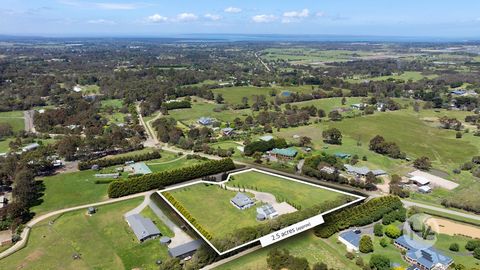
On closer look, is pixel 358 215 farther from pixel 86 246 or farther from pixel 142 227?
pixel 86 246

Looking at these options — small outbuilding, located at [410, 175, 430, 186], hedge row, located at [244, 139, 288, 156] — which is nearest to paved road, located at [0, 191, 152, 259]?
hedge row, located at [244, 139, 288, 156]

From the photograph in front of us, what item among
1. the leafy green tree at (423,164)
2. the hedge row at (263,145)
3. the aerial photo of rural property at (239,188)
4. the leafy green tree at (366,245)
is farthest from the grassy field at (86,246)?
the leafy green tree at (423,164)

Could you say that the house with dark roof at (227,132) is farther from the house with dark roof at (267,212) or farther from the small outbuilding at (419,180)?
the small outbuilding at (419,180)

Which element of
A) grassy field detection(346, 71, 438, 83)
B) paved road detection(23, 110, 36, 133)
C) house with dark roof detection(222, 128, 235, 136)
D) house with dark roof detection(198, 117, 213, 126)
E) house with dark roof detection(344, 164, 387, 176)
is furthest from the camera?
grassy field detection(346, 71, 438, 83)

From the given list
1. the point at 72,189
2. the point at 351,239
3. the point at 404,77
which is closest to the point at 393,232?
the point at 351,239

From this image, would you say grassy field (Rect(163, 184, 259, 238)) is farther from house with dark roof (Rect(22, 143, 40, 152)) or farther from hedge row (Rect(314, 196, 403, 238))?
house with dark roof (Rect(22, 143, 40, 152))

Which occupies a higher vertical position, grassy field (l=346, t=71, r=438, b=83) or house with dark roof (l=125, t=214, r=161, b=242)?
grassy field (l=346, t=71, r=438, b=83)
